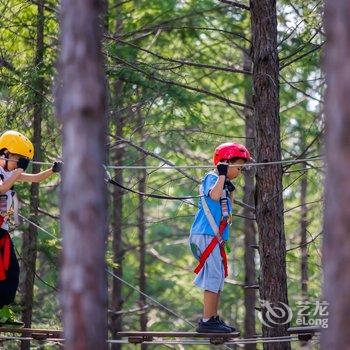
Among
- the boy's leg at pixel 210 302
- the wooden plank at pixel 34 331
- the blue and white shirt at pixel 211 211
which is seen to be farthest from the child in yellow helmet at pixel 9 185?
the boy's leg at pixel 210 302

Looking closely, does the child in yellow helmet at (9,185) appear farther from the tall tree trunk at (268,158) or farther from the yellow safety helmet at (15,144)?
the tall tree trunk at (268,158)

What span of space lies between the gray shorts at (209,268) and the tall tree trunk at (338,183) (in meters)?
3.59

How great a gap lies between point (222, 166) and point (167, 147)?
7964mm

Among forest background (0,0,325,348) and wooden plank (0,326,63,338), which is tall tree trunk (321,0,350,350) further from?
forest background (0,0,325,348)

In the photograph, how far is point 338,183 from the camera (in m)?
6.36

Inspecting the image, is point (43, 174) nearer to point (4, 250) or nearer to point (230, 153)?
point (4, 250)

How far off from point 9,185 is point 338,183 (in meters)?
4.49

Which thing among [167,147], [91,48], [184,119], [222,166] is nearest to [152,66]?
[184,119]

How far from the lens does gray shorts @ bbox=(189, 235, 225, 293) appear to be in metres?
10.0

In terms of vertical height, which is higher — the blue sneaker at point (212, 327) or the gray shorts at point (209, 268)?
the gray shorts at point (209, 268)

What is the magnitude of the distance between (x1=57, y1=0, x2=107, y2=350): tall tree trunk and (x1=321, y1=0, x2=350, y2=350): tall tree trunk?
1.46m

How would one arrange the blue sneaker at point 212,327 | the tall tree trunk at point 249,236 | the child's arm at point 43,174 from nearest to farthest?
1. the blue sneaker at point 212,327
2. the child's arm at point 43,174
3. the tall tree trunk at point 249,236

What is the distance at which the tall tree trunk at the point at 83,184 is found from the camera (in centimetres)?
697

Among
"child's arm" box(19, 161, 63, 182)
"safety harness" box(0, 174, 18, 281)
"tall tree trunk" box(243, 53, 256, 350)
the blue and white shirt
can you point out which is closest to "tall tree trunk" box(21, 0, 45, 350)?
"tall tree trunk" box(243, 53, 256, 350)
